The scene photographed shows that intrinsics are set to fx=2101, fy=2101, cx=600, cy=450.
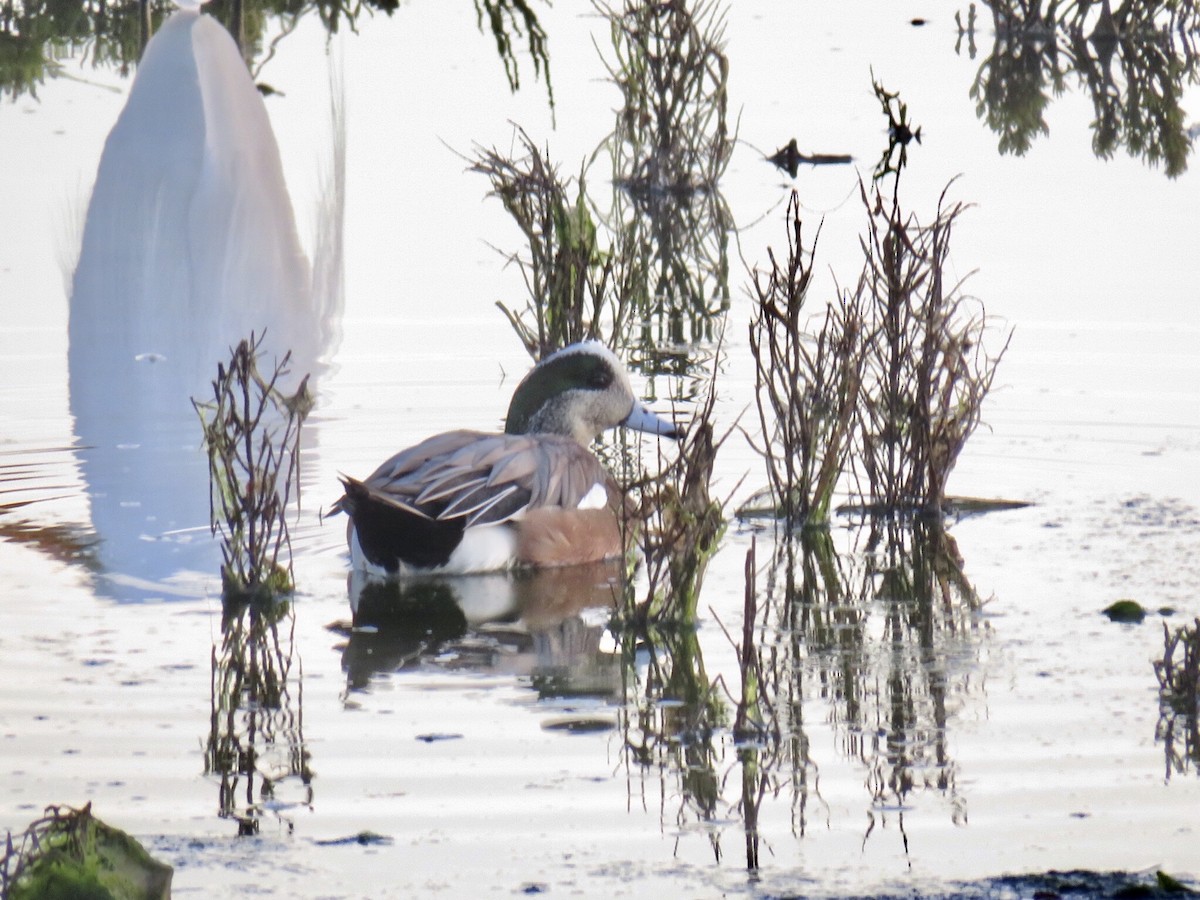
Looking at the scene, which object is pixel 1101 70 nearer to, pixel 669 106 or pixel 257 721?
pixel 669 106

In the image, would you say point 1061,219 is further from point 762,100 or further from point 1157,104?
point 762,100

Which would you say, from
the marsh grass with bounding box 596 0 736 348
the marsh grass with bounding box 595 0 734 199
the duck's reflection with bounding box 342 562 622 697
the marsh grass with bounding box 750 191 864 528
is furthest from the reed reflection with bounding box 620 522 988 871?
the marsh grass with bounding box 595 0 734 199

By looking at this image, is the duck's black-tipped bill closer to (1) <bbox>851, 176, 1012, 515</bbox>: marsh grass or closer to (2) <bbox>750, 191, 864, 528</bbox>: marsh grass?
(2) <bbox>750, 191, 864, 528</bbox>: marsh grass

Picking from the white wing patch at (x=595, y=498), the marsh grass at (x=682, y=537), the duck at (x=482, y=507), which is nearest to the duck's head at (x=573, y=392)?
the duck at (x=482, y=507)

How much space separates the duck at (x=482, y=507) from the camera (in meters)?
7.07

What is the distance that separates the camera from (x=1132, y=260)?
1302cm

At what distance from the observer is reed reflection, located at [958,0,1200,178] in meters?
16.5

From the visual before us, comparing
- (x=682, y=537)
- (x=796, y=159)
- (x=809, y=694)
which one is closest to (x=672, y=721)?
(x=809, y=694)

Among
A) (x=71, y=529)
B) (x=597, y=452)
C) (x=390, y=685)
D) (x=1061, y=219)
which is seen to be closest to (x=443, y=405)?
(x=597, y=452)

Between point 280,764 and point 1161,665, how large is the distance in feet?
7.56

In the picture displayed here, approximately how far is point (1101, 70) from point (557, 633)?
1360cm

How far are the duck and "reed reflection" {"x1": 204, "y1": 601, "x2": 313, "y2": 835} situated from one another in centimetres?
47

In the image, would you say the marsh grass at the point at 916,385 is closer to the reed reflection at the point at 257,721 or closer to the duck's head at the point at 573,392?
the duck's head at the point at 573,392

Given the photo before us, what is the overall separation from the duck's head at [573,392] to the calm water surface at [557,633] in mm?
585
